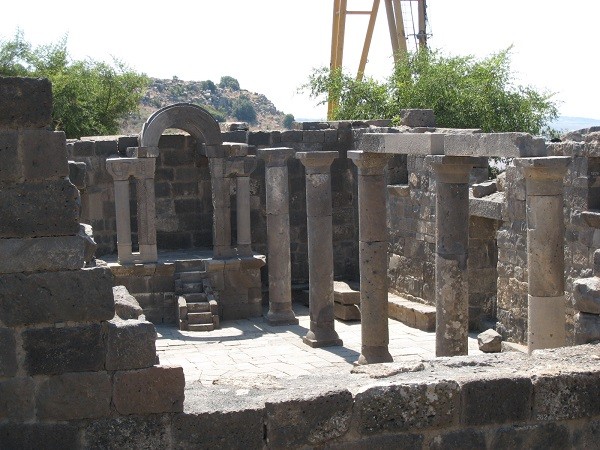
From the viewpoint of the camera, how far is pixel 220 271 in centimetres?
1880

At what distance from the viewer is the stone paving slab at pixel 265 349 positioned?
48.2 ft

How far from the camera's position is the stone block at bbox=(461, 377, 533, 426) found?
6.19 meters

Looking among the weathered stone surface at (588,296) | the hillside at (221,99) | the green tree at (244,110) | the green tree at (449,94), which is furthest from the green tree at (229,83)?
the weathered stone surface at (588,296)

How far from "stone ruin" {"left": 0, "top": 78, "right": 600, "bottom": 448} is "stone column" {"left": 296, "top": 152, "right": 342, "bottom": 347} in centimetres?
3

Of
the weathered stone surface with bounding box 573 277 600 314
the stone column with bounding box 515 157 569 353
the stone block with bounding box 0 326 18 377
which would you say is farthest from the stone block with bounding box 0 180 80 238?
the stone column with bounding box 515 157 569 353

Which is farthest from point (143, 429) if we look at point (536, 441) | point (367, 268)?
point (367, 268)

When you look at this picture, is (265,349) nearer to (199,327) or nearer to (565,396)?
(199,327)

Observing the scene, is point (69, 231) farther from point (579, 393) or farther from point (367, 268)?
point (367, 268)

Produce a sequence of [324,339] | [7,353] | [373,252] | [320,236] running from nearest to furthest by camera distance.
Result: [7,353], [373,252], [320,236], [324,339]

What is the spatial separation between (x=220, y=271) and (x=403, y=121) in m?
4.32

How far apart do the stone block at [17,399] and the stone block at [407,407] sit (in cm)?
177

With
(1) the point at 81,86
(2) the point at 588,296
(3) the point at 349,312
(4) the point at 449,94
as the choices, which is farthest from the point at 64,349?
(1) the point at 81,86

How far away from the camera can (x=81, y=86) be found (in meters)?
29.9

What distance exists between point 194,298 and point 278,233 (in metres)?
1.80
